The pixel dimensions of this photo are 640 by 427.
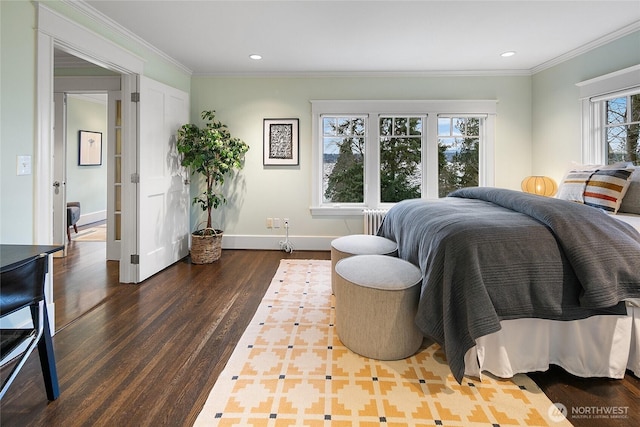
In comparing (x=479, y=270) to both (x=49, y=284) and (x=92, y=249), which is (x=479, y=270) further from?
(x=92, y=249)

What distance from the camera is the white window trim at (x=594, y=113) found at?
3.35m

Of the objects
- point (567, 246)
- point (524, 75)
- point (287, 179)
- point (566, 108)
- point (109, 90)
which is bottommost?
point (567, 246)

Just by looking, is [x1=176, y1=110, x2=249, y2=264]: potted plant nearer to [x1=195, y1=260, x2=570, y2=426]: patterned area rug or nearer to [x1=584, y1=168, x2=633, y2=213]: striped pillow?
→ [x1=195, y1=260, x2=570, y2=426]: patterned area rug

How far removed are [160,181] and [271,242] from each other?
5.33 ft

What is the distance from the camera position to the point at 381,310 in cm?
190

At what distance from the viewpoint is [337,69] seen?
435cm

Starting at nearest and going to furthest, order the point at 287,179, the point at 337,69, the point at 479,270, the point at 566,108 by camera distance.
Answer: the point at 479,270, the point at 566,108, the point at 337,69, the point at 287,179

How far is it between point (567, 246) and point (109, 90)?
4690 mm

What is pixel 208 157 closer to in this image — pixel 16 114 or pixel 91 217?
pixel 16 114

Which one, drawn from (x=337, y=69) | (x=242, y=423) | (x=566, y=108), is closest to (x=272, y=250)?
(x=337, y=69)

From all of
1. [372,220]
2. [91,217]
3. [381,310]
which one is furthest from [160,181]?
[91,217]

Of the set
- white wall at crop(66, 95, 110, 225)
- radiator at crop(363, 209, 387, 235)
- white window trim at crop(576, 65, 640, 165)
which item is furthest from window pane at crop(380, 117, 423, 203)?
white wall at crop(66, 95, 110, 225)

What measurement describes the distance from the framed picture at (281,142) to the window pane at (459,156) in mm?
1953

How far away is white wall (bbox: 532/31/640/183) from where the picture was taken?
328 cm
